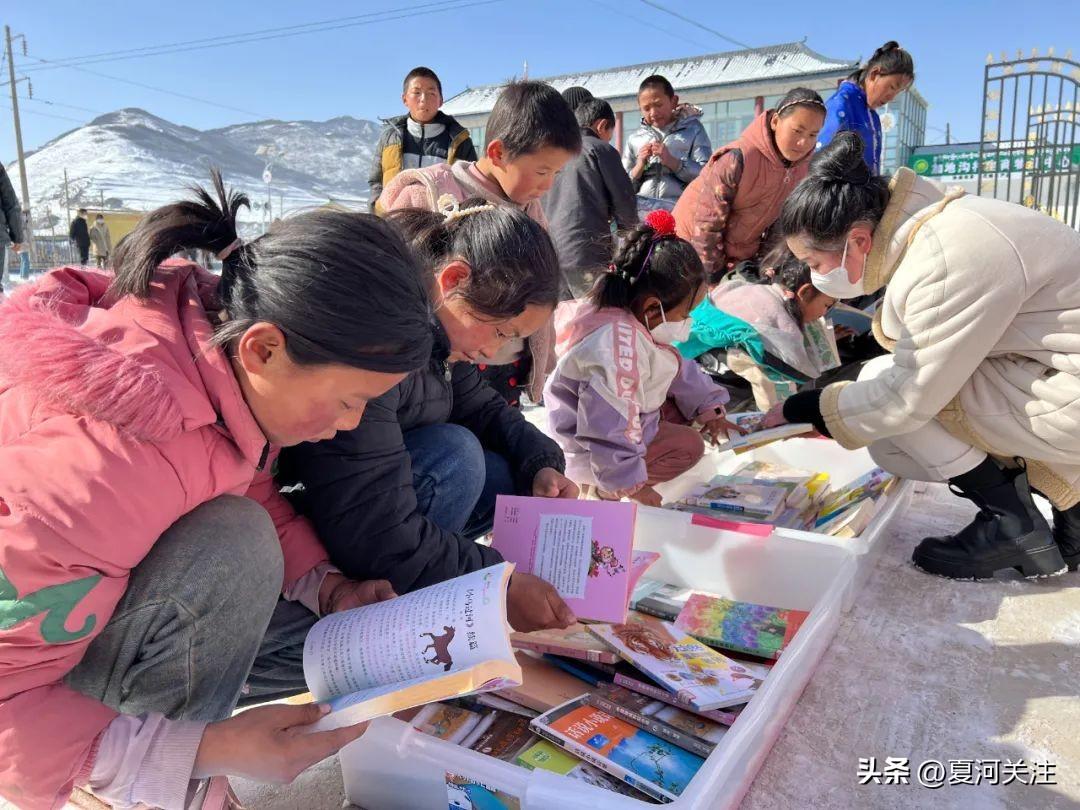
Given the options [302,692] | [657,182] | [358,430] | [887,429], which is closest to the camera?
[358,430]

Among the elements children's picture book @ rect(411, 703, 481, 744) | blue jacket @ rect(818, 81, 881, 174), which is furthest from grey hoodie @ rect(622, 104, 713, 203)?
children's picture book @ rect(411, 703, 481, 744)

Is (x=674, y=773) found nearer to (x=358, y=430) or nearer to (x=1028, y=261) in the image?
(x=358, y=430)

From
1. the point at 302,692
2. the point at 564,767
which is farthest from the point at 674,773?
the point at 302,692

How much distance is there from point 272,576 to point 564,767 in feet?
1.52

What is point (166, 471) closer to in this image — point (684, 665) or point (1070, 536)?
point (684, 665)

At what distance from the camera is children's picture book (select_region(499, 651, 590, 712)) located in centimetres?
118

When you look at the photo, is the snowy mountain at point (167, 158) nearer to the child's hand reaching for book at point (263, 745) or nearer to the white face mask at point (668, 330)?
the white face mask at point (668, 330)

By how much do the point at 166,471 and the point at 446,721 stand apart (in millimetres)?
546

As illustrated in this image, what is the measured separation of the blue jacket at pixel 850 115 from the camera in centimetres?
340

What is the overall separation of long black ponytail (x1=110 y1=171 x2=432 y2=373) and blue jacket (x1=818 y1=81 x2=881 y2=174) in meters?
2.99

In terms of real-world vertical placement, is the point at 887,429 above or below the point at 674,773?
above

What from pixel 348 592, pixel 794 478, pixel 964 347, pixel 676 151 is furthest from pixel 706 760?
pixel 676 151

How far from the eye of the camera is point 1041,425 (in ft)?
5.70

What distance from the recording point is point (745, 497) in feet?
6.50
